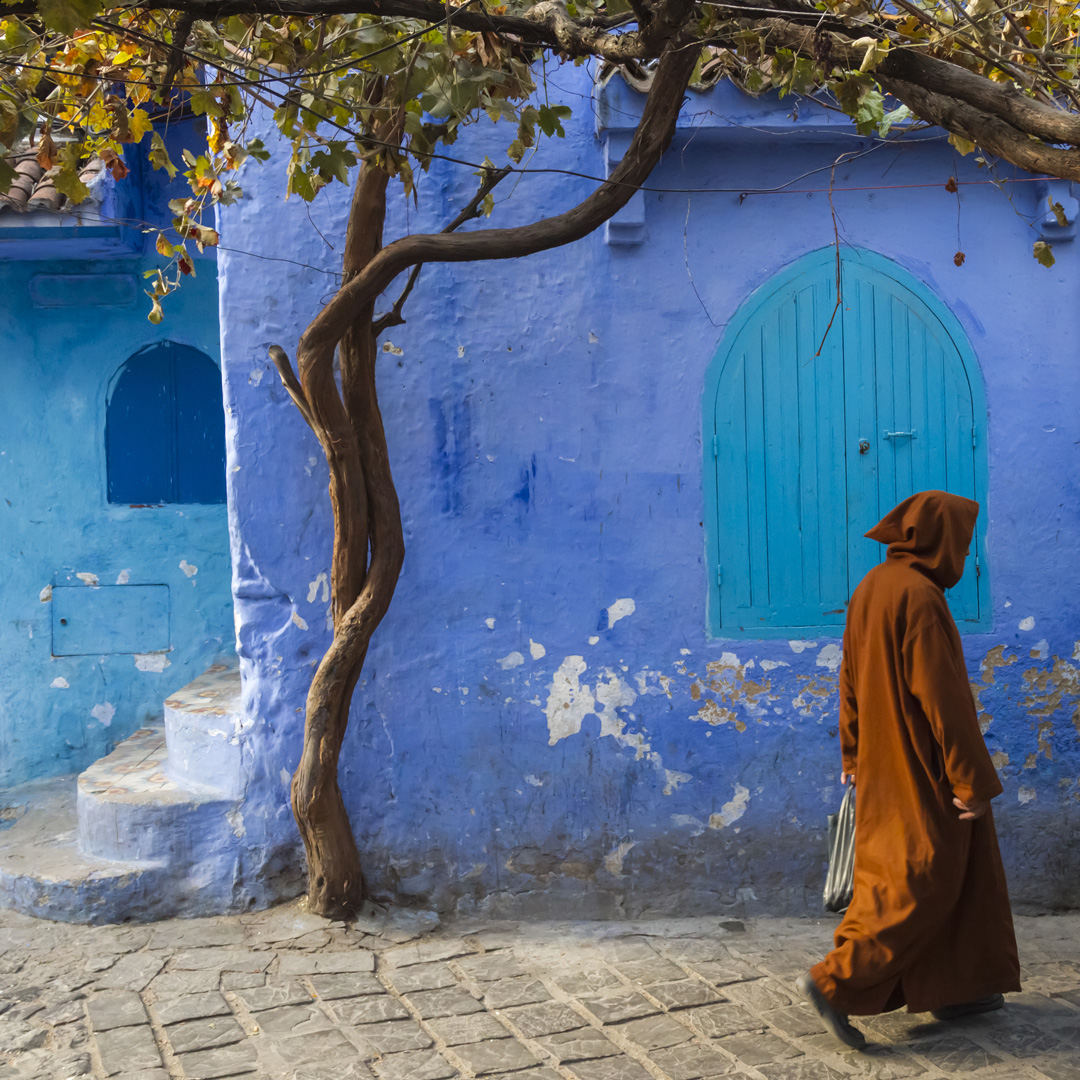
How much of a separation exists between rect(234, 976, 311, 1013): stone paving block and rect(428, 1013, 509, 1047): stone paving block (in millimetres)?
516

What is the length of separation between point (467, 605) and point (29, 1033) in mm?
2218

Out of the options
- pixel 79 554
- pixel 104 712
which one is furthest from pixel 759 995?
pixel 79 554

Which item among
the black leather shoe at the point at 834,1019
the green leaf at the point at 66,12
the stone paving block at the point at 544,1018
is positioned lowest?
the stone paving block at the point at 544,1018

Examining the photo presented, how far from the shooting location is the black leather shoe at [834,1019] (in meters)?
3.23

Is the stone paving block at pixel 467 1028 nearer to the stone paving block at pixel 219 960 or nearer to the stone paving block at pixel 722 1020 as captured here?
the stone paving block at pixel 722 1020

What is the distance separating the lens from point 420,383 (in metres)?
4.51

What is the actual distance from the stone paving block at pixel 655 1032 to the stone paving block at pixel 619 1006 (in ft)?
0.14

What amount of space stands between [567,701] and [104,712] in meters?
2.94

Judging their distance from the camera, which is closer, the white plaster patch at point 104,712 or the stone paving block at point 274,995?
→ the stone paving block at point 274,995

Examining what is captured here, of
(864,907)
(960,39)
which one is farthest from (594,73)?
(864,907)

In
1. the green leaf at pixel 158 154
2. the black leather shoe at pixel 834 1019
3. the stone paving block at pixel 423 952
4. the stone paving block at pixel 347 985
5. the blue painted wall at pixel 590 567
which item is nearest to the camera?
the black leather shoe at pixel 834 1019

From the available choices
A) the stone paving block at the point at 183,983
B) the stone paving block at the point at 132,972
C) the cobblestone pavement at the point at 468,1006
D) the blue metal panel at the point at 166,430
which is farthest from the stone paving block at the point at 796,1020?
the blue metal panel at the point at 166,430

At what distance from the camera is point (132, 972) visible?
3873 mm

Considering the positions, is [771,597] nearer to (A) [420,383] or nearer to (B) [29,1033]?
(A) [420,383]
